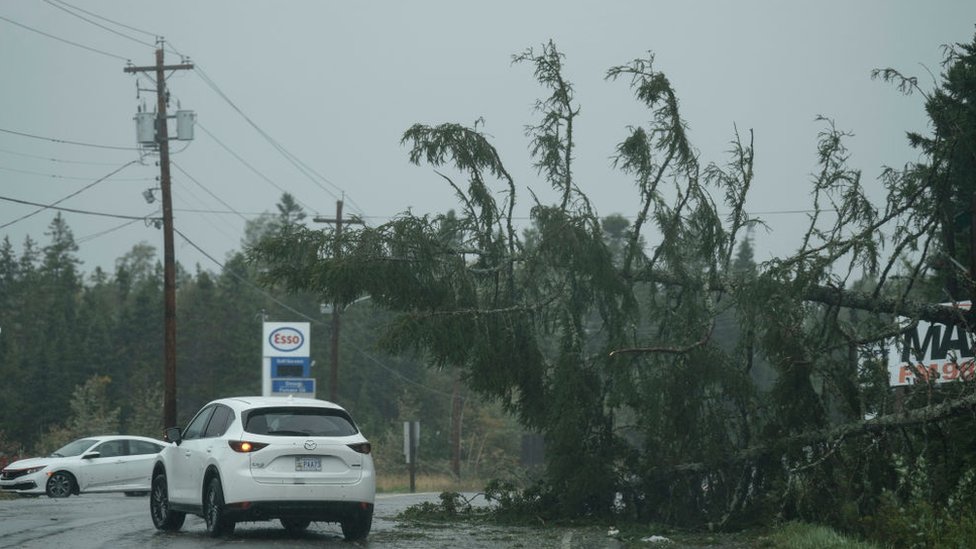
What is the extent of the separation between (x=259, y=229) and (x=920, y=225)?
4764 inches

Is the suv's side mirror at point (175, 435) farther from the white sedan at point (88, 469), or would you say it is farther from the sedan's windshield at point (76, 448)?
the sedan's windshield at point (76, 448)

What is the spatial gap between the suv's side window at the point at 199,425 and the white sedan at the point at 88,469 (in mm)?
13349

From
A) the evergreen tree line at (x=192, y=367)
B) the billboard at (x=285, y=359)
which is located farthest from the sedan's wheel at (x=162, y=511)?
the evergreen tree line at (x=192, y=367)

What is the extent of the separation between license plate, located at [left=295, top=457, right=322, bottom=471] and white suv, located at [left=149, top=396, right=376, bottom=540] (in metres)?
0.01

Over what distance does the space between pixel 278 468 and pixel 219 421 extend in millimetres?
1334

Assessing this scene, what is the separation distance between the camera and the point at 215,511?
1452 cm

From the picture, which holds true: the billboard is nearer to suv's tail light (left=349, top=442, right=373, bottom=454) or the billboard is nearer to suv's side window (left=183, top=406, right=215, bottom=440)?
suv's side window (left=183, top=406, right=215, bottom=440)

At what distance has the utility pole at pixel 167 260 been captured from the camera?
113ft

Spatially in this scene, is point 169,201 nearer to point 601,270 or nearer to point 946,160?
point 601,270

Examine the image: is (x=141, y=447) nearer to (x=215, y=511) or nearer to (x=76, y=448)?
(x=76, y=448)

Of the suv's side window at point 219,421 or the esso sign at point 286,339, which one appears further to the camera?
the esso sign at point 286,339

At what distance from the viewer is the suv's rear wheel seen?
1478 centimetres

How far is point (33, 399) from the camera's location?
84.8 m

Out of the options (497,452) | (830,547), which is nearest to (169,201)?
(830,547)
